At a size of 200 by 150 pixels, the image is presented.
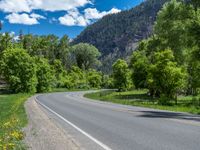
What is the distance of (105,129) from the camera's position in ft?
57.7

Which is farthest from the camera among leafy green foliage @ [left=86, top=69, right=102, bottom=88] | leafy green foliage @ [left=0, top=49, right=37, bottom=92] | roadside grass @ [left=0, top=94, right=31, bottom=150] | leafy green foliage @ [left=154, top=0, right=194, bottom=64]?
leafy green foliage @ [left=86, top=69, right=102, bottom=88]

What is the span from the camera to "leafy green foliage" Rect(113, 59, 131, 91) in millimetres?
102125

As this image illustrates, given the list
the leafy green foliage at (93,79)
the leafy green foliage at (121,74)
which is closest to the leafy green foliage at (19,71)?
the leafy green foliage at (121,74)

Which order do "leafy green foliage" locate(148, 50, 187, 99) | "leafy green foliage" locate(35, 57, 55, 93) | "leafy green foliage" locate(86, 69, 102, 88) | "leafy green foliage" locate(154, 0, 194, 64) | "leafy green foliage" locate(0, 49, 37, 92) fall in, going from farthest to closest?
"leafy green foliage" locate(86, 69, 102, 88) → "leafy green foliage" locate(35, 57, 55, 93) → "leafy green foliage" locate(0, 49, 37, 92) → "leafy green foliage" locate(154, 0, 194, 64) → "leafy green foliage" locate(148, 50, 187, 99)

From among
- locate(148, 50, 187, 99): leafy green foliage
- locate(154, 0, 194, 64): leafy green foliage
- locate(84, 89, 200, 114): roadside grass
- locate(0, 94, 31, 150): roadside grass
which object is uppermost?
locate(154, 0, 194, 64): leafy green foliage

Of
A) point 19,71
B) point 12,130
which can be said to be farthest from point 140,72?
point 12,130

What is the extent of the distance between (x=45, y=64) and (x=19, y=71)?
47.6ft

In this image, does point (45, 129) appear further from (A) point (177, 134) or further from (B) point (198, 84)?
(B) point (198, 84)

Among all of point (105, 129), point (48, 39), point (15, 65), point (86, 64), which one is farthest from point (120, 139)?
point (86, 64)

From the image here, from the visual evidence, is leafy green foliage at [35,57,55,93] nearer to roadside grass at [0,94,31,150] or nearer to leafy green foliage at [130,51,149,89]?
leafy green foliage at [130,51,149,89]

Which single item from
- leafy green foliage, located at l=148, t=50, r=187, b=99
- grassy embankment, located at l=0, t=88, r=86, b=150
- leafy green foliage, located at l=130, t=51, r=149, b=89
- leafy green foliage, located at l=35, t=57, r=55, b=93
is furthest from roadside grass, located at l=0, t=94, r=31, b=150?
leafy green foliage, located at l=35, t=57, r=55, b=93

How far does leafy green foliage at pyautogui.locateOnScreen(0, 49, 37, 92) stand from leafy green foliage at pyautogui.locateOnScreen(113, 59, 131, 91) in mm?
20432

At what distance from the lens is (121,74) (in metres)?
103

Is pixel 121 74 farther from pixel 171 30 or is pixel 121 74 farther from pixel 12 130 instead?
pixel 12 130
